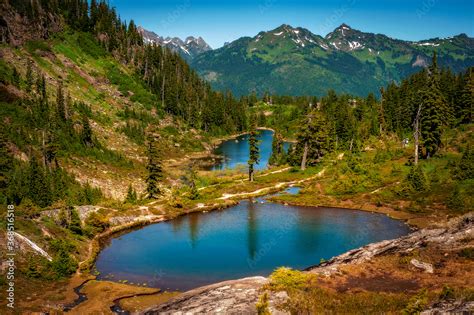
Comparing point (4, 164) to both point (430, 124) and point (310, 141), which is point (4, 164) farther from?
point (430, 124)

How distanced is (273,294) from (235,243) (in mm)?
30408

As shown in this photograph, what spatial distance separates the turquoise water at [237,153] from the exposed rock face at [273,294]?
256 feet

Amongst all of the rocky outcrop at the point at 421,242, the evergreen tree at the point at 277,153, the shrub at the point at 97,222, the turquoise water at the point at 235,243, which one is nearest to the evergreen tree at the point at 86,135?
the turquoise water at the point at 235,243

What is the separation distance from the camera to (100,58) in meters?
160

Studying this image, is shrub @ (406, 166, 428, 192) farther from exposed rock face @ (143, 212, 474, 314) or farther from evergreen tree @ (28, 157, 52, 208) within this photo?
evergreen tree @ (28, 157, 52, 208)

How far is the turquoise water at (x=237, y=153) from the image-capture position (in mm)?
127062

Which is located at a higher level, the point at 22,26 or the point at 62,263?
the point at 22,26

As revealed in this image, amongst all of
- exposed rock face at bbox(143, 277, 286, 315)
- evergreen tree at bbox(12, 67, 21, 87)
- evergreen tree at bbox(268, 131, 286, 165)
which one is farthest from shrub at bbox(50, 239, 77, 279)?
evergreen tree at bbox(268, 131, 286, 165)

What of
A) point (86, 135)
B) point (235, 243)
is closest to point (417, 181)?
point (235, 243)

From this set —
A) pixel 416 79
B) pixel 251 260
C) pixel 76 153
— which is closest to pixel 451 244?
pixel 251 260

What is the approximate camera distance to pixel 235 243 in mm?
54281

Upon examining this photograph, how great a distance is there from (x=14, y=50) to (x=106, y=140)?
42230mm

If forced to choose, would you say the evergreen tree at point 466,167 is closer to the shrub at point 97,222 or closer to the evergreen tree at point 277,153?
the evergreen tree at point 277,153

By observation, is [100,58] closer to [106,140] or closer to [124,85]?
[124,85]
